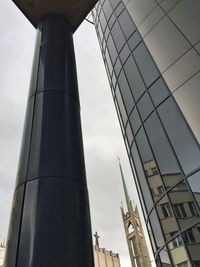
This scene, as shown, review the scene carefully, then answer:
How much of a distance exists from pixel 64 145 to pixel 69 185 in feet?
2.15

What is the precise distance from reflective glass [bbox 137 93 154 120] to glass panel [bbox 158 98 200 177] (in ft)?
2.38

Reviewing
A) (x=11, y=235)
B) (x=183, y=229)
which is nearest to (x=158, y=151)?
(x=183, y=229)

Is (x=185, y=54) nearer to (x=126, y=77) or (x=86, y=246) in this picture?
(x=126, y=77)

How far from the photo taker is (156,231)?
1078 cm

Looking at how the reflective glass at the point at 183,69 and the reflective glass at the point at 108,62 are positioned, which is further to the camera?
the reflective glass at the point at 108,62

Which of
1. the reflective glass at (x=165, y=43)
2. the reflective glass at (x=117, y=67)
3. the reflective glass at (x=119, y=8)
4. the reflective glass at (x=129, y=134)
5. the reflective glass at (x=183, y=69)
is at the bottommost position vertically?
the reflective glass at (x=183, y=69)

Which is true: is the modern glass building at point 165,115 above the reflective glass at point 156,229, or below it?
above

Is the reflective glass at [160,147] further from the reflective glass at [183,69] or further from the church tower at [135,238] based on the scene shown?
the church tower at [135,238]

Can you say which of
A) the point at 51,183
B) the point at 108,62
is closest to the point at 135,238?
the point at 108,62

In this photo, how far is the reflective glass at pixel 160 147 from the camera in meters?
9.91

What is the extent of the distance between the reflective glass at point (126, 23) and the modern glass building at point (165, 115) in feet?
0.19

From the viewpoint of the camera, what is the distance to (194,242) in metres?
8.33

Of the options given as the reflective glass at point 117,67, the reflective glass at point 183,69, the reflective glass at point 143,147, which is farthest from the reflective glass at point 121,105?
the reflective glass at point 183,69

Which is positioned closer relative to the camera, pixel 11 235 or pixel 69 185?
pixel 11 235
